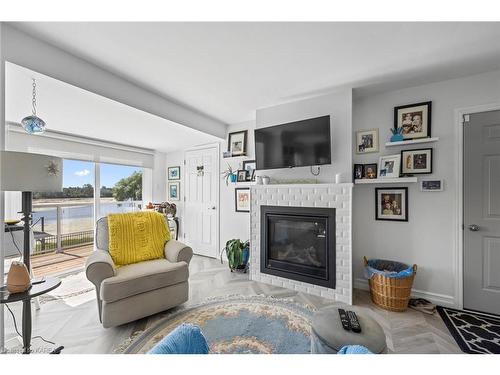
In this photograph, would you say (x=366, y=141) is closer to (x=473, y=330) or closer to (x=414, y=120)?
(x=414, y=120)

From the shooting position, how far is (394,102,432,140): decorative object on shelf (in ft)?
7.48

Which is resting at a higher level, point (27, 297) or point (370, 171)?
point (370, 171)

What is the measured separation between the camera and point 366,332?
3.89 feet

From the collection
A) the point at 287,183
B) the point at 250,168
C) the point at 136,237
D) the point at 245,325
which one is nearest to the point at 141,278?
the point at 136,237

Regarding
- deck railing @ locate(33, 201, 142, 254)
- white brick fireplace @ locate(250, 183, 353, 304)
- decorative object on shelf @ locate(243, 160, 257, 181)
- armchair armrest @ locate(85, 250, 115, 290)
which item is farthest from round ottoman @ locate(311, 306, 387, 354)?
deck railing @ locate(33, 201, 142, 254)

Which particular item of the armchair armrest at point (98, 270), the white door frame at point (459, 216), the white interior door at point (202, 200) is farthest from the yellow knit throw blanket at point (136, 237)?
the white door frame at point (459, 216)

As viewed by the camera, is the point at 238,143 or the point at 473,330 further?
the point at 238,143

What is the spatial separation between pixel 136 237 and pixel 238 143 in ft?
6.67

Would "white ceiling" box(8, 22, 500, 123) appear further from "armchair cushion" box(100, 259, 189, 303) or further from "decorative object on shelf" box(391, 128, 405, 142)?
"armchair cushion" box(100, 259, 189, 303)

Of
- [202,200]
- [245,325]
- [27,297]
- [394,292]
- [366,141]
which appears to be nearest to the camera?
[27,297]

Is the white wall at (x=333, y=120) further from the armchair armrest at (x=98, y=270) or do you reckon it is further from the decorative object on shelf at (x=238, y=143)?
the armchair armrest at (x=98, y=270)

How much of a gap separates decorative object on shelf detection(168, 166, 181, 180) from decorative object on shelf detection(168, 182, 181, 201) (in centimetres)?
13

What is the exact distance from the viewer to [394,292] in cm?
210
